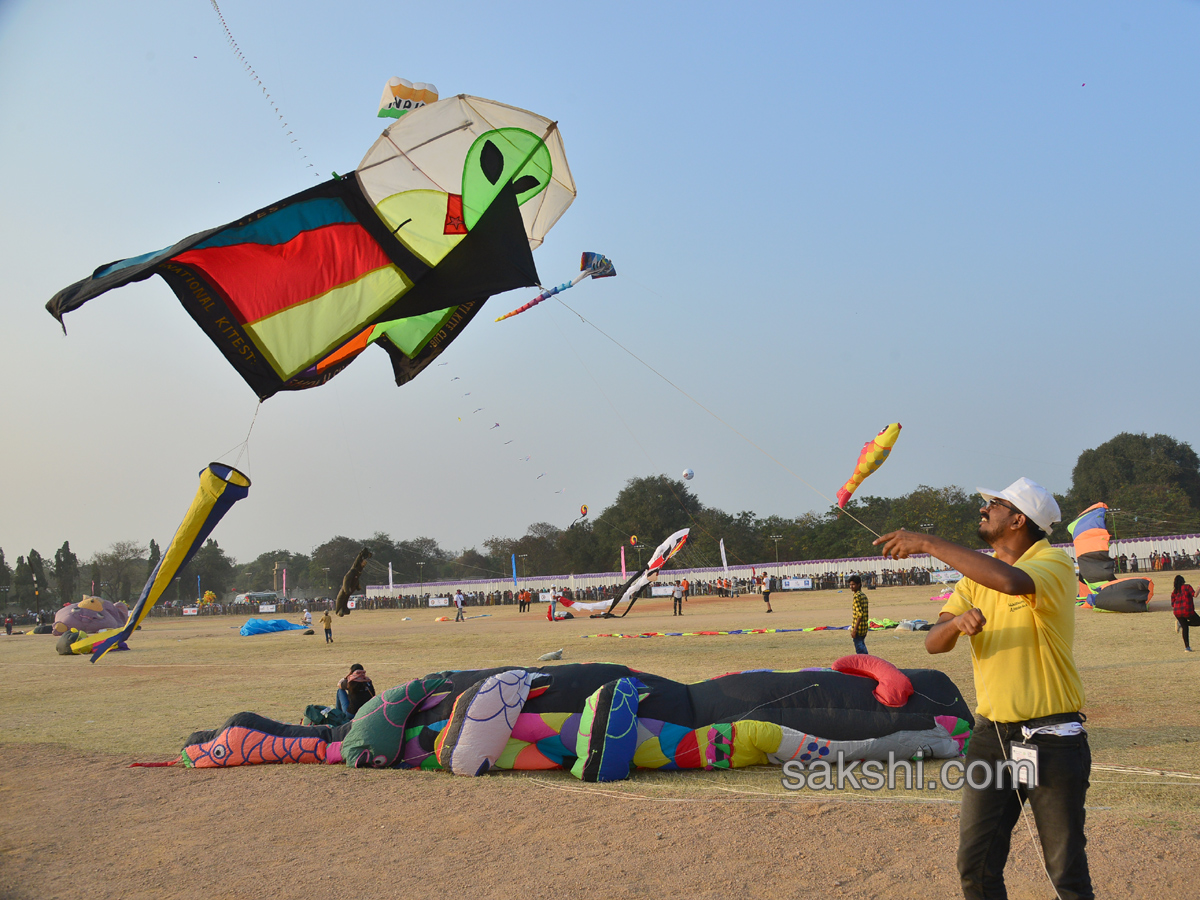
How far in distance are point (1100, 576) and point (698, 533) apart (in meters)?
47.6

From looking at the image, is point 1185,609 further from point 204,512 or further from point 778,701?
point 204,512

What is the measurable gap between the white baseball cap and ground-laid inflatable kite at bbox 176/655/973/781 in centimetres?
395

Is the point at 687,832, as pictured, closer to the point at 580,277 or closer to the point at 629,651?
the point at 580,277

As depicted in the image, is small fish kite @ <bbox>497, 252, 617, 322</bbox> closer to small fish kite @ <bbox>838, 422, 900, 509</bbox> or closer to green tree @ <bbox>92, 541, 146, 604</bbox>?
small fish kite @ <bbox>838, 422, 900, 509</bbox>

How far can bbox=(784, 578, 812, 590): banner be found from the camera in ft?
164

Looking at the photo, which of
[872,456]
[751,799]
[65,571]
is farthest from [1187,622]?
[65,571]

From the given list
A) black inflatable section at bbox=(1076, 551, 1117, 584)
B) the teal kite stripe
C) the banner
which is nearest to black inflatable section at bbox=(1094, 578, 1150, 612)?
black inflatable section at bbox=(1076, 551, 1117, 584)

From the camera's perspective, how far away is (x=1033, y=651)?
2732mm

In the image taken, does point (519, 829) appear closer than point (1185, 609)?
Yes

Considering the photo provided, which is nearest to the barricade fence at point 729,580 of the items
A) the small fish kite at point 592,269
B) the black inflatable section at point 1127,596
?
the black inflatable section at point 1127,596

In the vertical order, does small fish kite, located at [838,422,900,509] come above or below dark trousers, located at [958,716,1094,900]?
above

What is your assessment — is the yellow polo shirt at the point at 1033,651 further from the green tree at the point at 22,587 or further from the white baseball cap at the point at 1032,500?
the green tree at the point at 22,587

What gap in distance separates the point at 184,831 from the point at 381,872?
1787 millimetres

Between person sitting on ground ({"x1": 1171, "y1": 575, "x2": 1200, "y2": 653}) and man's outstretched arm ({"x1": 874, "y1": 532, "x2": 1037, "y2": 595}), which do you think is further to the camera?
person sitting on ground ({"x1": 1171, "y1": 575, "x2": 1200, "y2": 653})
